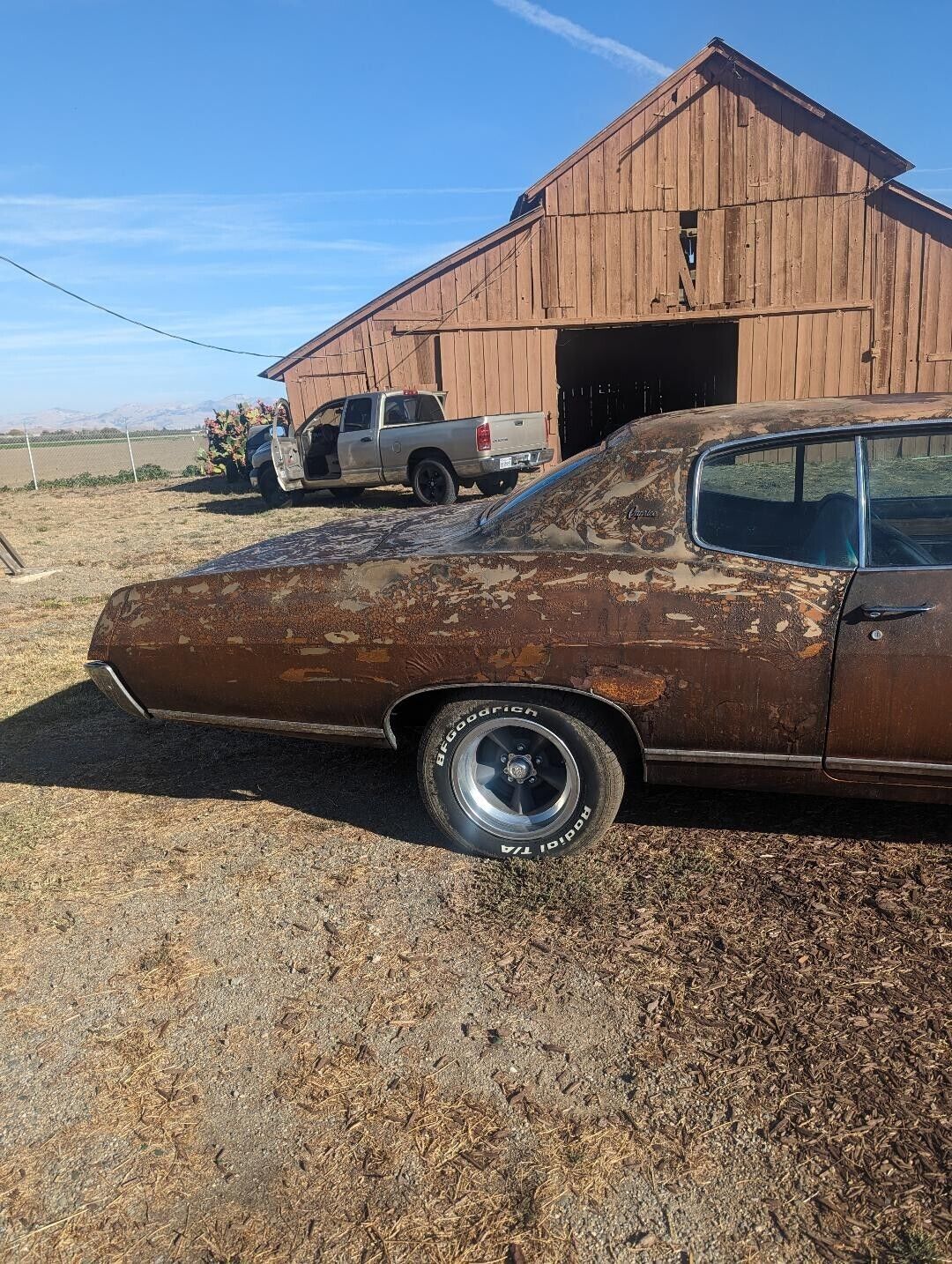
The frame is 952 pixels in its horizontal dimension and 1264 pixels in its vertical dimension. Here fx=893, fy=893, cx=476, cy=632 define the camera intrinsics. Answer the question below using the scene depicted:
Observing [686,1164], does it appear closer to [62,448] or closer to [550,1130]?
[550,1130]

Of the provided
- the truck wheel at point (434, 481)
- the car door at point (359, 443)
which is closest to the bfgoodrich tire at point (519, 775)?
the truck wheel at point (434, 481)

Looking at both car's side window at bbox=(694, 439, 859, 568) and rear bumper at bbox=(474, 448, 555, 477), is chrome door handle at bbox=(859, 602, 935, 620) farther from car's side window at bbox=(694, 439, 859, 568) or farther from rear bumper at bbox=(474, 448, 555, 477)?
rear bumper at bbox=(474, 448, 555, 477)

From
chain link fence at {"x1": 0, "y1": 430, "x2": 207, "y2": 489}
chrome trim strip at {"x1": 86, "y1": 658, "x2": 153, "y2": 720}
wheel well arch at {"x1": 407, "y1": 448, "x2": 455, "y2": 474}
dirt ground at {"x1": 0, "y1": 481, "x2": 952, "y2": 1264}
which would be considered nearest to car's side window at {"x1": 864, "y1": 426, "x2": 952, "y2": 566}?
dirt ground at {"x1": 0, "y1": 481, "x2": 952, "y2": 1264}

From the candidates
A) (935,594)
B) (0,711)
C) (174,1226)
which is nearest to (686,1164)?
(174,1226)

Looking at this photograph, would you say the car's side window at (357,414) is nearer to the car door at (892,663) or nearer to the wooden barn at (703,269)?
the wooden barn at (703,269)

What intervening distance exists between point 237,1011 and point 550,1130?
1.01 meters

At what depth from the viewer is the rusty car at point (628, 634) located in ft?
9.45

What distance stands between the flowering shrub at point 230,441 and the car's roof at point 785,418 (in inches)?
820

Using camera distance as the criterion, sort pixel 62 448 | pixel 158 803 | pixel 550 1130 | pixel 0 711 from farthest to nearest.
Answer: pixel 62 448 < pixel 0 711 < pixel 158 803 < pixel 550 1130

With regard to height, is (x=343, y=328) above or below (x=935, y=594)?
above

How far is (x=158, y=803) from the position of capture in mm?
4094

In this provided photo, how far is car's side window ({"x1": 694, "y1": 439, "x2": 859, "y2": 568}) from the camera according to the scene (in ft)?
9.87

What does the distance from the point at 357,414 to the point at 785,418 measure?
1282 cm

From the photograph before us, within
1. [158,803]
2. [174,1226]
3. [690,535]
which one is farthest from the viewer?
[158,803]
